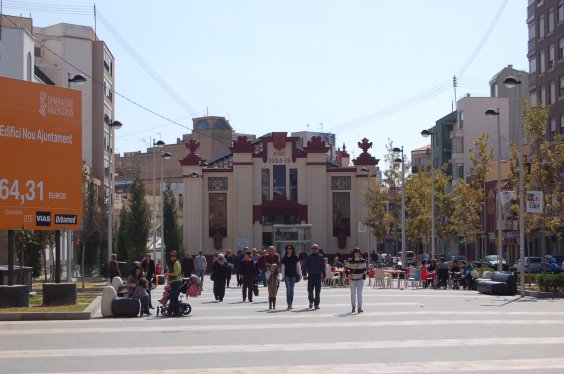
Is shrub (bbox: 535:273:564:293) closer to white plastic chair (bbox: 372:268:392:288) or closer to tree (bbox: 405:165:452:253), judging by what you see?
white plastic chair (bbox: 372:268:392:288)

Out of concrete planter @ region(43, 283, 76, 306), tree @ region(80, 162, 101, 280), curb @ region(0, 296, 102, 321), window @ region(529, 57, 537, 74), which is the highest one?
window @ region(529, 57, 537, 74)

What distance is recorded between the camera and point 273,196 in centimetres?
7731

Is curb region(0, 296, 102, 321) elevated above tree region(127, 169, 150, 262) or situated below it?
below

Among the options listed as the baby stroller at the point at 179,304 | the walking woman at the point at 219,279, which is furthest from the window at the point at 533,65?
the baby stroller at the point at 179,304

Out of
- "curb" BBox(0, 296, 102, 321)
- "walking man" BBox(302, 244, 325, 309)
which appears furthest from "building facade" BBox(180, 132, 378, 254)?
"curb" BBox(0, 296, 102, 321)

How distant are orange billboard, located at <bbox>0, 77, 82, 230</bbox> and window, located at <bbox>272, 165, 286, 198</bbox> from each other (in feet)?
165

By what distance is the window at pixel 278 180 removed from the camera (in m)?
77.5

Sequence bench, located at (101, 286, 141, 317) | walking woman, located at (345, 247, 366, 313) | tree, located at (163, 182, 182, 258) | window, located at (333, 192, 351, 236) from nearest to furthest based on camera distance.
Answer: bench, located at (101, 286, 141, 317) < walking woman, located at (345, 247, 366, 313) < tree, located at (163, 182, 182, 258) < window, located at (333, 192, 351, 236)

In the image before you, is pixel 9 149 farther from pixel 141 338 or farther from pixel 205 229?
pixel 205 229

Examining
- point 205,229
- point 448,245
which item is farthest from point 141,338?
point 448,245

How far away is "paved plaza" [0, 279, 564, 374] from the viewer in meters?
13.4

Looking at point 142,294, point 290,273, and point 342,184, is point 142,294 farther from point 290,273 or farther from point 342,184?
point 342,184

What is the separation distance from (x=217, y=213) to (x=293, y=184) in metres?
7.12

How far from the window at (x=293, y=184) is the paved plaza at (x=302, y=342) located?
2053 inches
